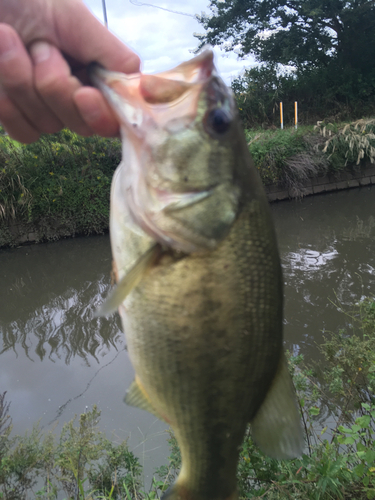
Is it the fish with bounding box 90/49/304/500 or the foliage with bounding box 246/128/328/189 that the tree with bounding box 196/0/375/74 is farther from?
the fish with bounding box 90/49/304/500

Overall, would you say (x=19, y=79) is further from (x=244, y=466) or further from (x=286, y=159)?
(x=286, y=159)

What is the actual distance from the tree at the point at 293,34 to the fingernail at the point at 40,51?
18.5 meters

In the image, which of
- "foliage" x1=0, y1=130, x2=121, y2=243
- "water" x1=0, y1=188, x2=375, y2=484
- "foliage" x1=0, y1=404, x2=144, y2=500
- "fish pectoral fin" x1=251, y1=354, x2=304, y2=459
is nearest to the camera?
"fish pectoral fin" x1=251, y1=354, x2=304, y2=459

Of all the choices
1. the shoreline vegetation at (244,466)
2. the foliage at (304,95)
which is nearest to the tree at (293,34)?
the foliage at (304,95)

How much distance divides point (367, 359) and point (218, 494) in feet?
7.37

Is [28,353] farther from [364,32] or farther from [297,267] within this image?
[364,32]

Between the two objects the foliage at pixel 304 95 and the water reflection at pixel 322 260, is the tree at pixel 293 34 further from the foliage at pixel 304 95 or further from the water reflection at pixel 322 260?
the water reflection at pixel 322 260

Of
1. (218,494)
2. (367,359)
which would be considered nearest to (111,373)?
(367,359)

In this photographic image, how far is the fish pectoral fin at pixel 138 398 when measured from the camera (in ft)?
3.61

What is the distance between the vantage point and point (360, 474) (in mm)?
1919

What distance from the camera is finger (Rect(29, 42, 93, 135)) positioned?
1.10 metres

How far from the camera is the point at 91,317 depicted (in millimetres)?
5340

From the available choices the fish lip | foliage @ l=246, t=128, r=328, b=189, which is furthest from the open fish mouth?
foliage @ l=246, t=128, r=328, b=189

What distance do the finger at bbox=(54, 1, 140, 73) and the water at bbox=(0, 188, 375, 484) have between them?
2974mm
